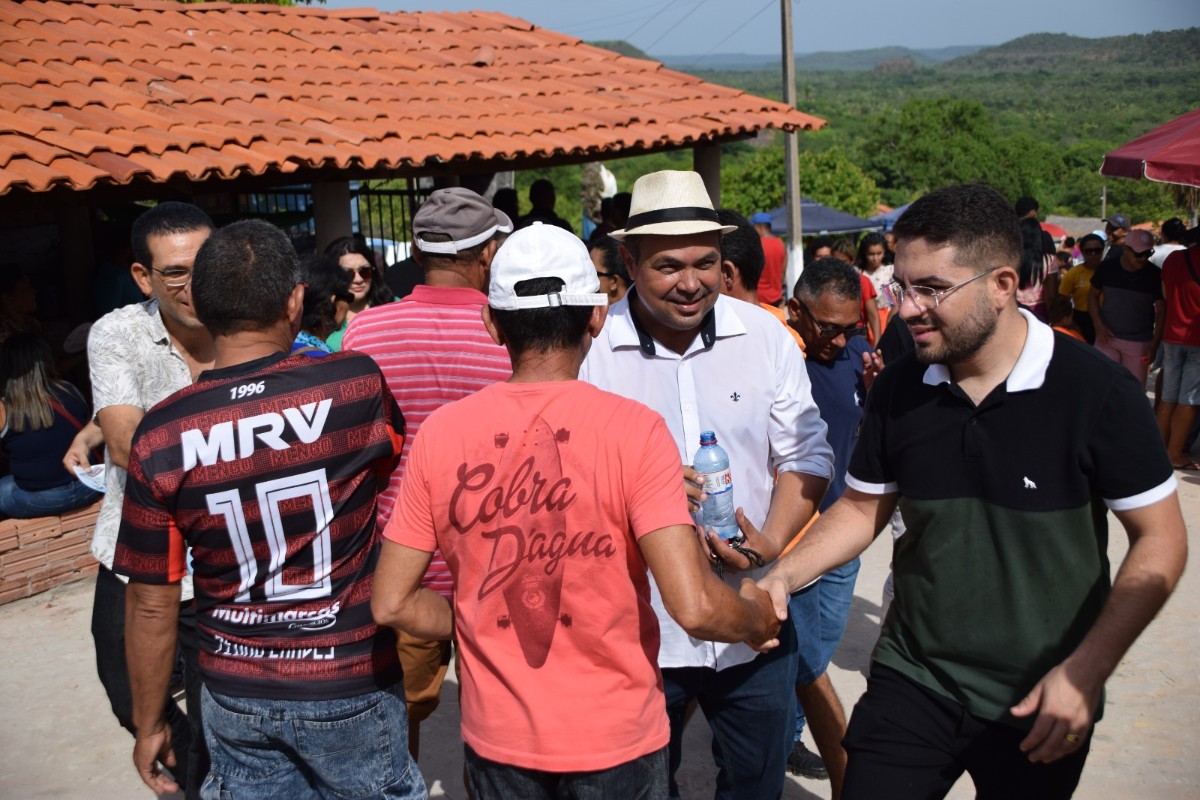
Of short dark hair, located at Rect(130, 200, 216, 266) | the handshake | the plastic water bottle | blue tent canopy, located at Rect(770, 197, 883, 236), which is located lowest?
blue tent canopy, located at Rect(770, 197, 883, 236)

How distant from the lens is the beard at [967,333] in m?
2.56

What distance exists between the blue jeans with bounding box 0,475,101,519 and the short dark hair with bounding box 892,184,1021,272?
21.0ft

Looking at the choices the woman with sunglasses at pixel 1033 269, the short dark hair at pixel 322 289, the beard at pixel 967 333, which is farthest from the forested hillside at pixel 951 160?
the beard at pixel 967 333

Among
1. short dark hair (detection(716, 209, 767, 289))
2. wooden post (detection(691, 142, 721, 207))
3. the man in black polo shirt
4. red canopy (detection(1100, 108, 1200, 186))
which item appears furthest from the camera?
wooden post (detection(691, 142, 721, 207))

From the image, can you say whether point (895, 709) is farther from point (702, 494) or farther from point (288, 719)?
point (288, 719)

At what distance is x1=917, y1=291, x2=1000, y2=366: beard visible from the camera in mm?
2559

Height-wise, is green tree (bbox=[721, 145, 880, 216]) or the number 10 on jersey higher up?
the number 10 on jersey

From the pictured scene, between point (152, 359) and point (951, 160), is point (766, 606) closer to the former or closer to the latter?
point (152, 359)

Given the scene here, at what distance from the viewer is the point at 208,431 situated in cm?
249

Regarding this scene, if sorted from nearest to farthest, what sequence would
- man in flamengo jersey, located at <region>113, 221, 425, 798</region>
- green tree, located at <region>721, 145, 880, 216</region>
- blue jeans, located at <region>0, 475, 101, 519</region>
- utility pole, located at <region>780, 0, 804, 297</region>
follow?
man in flamengo jersey, located at <region>113, 221, 425, 798</region>
blue jeans, located at <region>0, 475, 101, 519</region>
utility pole, located at <region>780, 0, 804, 297</region>
green tree, located at <region>721, 145, 880, 216</region>

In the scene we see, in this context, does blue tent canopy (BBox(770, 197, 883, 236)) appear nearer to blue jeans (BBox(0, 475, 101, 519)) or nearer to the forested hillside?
blue jeans (BBox(0, 475, 101, 519))

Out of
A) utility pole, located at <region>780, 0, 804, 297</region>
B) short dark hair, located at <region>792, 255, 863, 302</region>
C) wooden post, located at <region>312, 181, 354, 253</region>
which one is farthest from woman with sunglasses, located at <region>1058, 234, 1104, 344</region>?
utility pole, located at <region>780, 0, 804, 297</region>

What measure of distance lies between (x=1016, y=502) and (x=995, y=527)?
80 millimetres

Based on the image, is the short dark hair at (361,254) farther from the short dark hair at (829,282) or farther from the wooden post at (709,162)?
→ the wooden post at (709,162)
